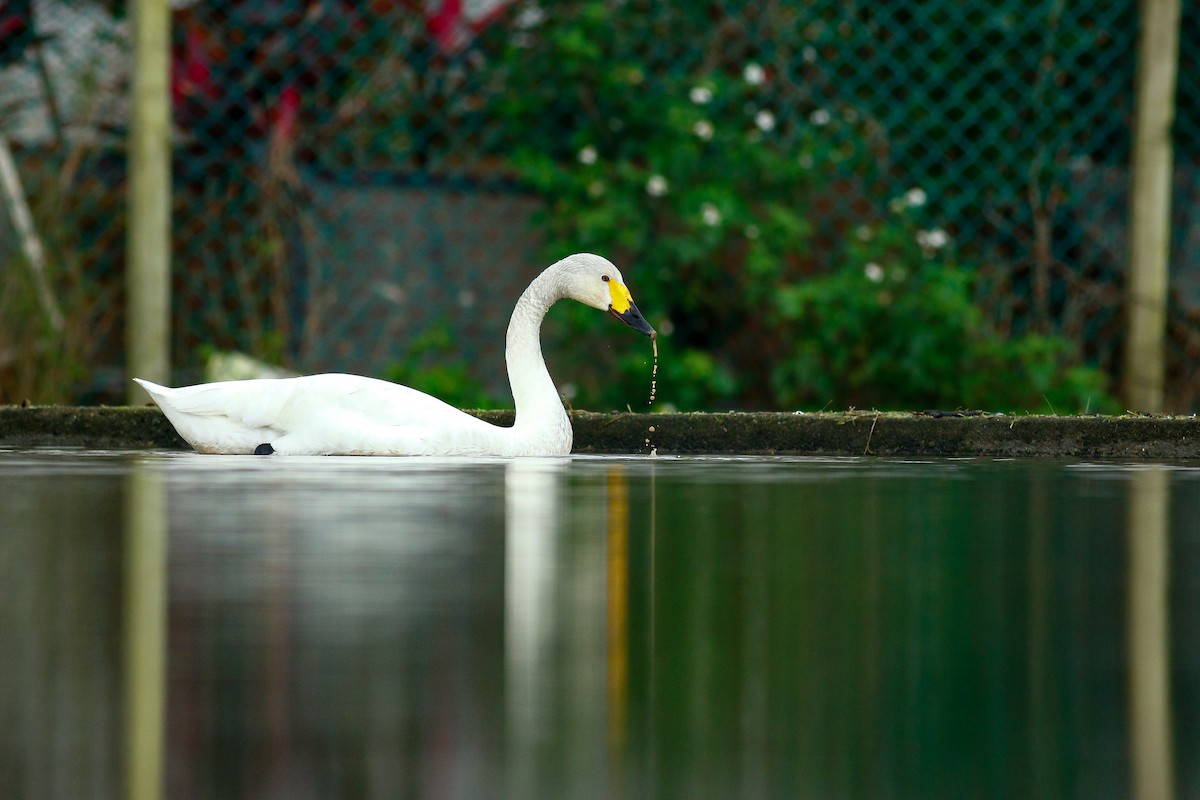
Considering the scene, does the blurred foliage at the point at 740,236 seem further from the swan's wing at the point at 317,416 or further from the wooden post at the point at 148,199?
the swan's wing at the point at 317,416

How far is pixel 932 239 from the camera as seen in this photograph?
305 inches

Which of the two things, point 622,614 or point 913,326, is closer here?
point 622,614

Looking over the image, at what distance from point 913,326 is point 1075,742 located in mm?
5830

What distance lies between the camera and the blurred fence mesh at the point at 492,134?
7941 mm

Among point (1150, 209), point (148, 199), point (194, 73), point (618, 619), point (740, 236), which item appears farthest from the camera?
point (740, 236)

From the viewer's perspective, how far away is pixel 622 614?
2562 mm

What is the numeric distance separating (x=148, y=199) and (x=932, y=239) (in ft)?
10.8

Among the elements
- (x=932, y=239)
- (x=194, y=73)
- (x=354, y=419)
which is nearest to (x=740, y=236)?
(x=932, y=239)

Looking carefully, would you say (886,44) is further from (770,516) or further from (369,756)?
(369,756)

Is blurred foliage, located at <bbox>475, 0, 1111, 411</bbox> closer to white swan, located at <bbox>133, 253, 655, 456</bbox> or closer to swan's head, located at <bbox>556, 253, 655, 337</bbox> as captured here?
swan's head, located at <bbox>556, 253, 655, 337</bbox>

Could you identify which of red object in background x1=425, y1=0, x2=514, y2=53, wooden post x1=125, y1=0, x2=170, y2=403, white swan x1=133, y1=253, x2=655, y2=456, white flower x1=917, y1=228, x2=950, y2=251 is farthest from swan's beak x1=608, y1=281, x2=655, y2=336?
red object in background x1=425, y1=0, x2=514, y2=53

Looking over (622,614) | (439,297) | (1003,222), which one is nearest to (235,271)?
(439,297)

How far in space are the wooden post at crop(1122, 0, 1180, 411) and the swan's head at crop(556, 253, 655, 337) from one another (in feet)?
8.53

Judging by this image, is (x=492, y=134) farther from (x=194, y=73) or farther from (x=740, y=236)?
(x=194, y=73)
